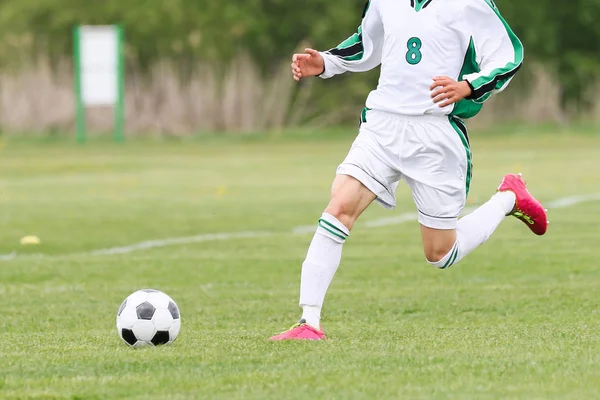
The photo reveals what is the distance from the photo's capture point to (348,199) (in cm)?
672

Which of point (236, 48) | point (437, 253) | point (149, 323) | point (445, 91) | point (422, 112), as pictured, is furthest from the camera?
point (236, 48)

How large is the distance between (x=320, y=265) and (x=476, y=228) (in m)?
1.18

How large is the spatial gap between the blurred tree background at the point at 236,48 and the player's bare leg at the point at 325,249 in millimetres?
30196

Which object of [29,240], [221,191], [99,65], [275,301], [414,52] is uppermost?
[414,52]

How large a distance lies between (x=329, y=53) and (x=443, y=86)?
96 centimetres

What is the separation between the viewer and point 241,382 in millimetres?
5195

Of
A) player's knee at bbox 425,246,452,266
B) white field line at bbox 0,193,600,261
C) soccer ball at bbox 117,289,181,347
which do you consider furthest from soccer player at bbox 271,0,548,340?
white field line at bbox 0,193,600,261

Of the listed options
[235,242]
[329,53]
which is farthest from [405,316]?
[235,242]

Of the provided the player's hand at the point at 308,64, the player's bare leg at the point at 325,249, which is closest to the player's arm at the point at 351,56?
the player's hand at the point at 308,64

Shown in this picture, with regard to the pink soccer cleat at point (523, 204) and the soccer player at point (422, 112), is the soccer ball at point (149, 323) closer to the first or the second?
the soccer player at point (422, 112)

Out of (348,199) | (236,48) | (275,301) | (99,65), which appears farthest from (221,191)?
(236,48)

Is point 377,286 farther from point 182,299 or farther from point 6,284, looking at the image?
point 6,284

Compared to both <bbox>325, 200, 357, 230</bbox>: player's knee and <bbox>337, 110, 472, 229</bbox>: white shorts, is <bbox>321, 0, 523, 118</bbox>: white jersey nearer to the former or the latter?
<bbox>337, 110, 472, 229</bbox>: white shorts

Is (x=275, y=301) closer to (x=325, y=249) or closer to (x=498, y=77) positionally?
(x=325, y=249)
